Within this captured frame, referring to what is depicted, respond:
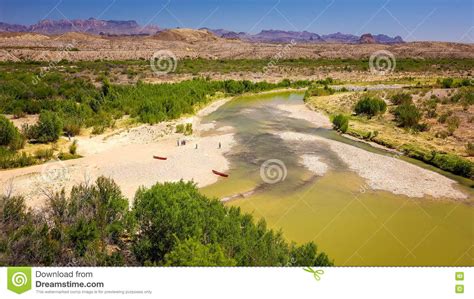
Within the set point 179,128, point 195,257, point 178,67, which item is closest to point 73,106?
point 179,128

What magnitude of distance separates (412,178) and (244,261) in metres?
8.57

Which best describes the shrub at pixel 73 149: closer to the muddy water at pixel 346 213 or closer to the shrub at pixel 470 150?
the muddy water at pixel 346 213

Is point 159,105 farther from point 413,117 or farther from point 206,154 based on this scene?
point 413,117

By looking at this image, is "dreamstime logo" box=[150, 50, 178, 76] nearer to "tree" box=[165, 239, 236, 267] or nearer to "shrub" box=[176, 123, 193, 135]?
"shrub" box=[176, 123, 193, 135]

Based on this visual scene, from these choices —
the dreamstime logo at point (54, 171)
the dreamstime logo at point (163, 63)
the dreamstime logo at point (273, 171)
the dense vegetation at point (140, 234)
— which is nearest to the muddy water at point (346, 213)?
the dreamstime logo at point (273, 171)

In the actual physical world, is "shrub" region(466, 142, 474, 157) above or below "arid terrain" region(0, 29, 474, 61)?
below

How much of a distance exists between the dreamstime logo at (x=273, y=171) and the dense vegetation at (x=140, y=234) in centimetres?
482

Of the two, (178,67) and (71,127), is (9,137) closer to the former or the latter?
(71,127)

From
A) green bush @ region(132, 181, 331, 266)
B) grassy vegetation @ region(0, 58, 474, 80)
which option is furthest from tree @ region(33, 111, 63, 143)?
grassy vegetation @ region(0, 58, 474, 80)

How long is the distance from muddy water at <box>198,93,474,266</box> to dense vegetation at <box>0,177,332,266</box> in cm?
237

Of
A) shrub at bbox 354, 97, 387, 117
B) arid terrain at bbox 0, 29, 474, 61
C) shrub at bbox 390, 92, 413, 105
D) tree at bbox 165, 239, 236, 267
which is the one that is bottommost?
tree at bbox 165, 239, 236, 267

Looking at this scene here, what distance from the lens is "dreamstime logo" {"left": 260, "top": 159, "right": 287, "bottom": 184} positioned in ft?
40.7

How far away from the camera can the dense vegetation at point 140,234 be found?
5254 mm
